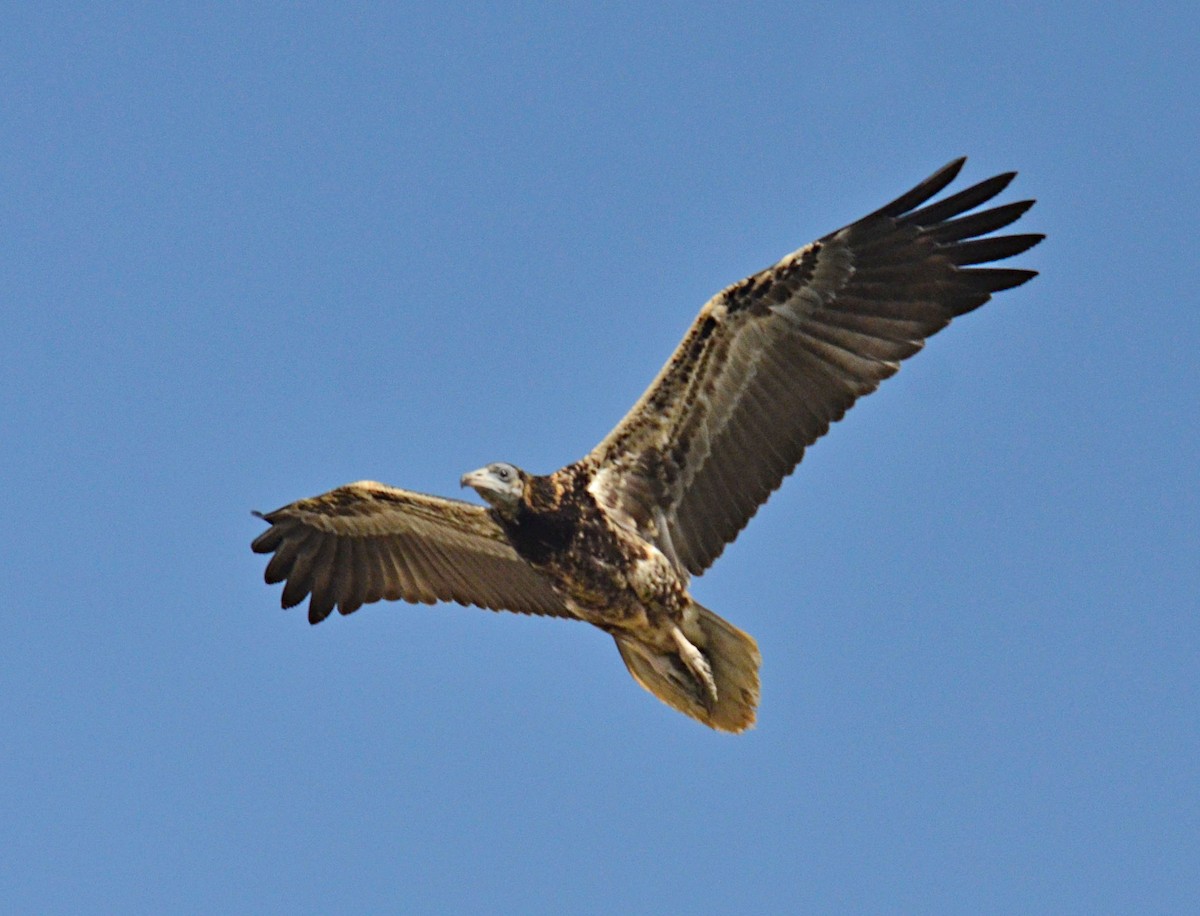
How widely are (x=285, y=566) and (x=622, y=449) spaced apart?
3662mm

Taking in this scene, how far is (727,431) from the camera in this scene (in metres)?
13.3

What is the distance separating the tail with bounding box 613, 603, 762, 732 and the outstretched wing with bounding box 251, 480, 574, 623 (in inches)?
53.2

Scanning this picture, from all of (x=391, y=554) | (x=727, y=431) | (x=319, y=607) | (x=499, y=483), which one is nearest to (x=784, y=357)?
(x=727, y=431)

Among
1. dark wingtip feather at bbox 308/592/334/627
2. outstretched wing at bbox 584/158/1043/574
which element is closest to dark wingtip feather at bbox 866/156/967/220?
outstretched wing at bbox 584/158/1043/574

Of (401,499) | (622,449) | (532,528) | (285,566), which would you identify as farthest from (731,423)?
(285,566)

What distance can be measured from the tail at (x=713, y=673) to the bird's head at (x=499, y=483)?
1.48m

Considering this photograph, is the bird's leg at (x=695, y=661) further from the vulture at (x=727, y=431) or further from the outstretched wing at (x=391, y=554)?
the outstretched wing at (x=391, y=554)

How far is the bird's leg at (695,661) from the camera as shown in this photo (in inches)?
517

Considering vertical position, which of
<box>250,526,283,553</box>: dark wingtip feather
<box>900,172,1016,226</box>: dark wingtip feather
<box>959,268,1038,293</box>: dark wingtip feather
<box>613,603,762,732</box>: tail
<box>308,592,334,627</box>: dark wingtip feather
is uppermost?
<box>250,526,283,553</box>: dark wingtip feather

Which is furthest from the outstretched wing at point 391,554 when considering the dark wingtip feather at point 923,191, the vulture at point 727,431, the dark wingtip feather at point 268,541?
the dark wingtip feather at point 923,191

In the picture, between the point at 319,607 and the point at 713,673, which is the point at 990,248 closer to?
the point at 713,673

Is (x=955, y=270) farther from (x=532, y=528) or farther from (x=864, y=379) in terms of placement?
(x=532, y=528)

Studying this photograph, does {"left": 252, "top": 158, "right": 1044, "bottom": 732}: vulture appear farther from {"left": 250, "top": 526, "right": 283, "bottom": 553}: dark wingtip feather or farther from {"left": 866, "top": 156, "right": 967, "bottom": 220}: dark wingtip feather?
{"left": 250, "top": 526, "right": 283, "bottom": 553}: dark wingtip feather

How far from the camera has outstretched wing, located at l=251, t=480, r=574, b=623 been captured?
14.5 metres
